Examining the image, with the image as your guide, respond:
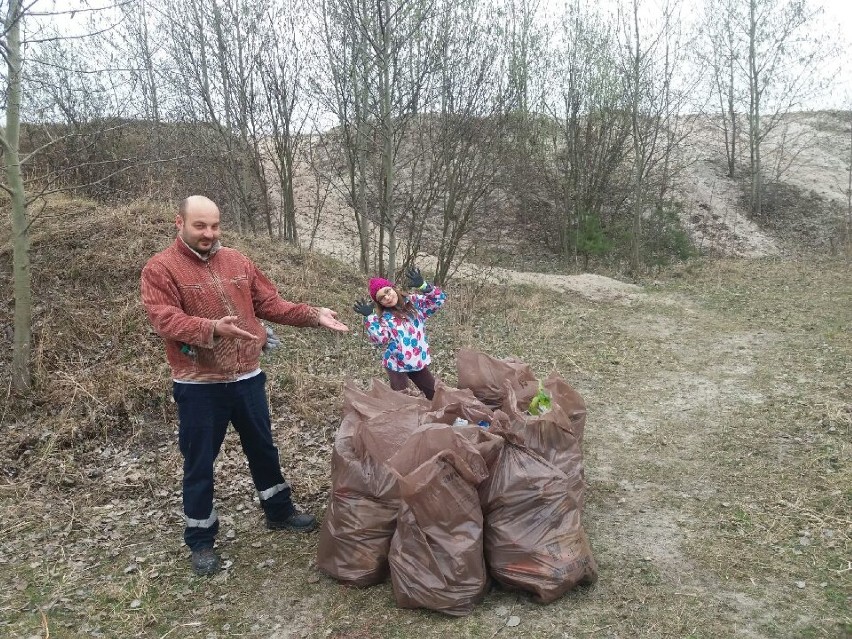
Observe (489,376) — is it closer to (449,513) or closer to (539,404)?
(539,404)

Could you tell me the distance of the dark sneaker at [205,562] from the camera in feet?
9.93

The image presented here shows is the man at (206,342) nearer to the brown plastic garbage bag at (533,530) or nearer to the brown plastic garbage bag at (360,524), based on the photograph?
the brown plastic garbage bag at (360,524)

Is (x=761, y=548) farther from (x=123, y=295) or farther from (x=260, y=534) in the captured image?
(x=123, y=295)

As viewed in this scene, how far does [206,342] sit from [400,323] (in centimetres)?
202

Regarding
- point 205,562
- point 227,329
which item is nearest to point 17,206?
point 227,329

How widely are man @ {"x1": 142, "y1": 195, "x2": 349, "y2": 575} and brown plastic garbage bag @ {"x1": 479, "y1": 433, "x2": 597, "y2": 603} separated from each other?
132 cm

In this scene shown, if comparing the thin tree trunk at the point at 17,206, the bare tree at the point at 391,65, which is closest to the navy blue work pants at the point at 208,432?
the thin tree trunk at the point at 17,206

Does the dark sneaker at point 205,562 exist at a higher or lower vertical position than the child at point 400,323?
lower

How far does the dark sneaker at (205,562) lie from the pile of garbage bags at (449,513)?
0.59m

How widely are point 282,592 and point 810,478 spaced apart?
3255 millimetres

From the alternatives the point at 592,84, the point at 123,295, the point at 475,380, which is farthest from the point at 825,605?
the point at 592,84

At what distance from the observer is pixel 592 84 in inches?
586

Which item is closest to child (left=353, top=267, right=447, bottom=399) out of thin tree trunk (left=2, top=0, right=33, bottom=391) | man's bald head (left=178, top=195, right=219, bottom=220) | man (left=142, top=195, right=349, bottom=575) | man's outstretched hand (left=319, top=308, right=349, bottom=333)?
man's outstretched hand (left=319, top=308, right=349, bottom=333)

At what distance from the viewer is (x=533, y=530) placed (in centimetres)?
262
